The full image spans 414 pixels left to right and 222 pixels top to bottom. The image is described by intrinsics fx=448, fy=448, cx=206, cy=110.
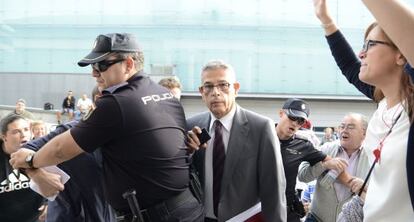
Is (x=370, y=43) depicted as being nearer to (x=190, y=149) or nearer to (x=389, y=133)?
(x=389, y=133)

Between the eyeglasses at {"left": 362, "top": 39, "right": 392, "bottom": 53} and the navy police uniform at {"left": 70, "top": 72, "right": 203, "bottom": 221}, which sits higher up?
the eyeglasses at {"left": 362, "top": 39, "right": 392, "bottom": 53}

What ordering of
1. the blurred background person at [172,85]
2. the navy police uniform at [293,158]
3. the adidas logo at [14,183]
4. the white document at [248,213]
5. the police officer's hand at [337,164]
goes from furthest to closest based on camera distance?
1. the blurred background person at [172,85]
2. the navy police uniform at [293,158]
3. the police officer's hand at [337,164]
4. the adidas logo at [14,183]
5. the white document at [248,213]

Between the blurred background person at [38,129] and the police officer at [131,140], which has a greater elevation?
the police officer at [131,140]

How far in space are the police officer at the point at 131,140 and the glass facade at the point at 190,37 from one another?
1736 centimetres

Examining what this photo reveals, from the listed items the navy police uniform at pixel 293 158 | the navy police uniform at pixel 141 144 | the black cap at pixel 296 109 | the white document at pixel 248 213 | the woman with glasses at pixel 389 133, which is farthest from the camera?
the black cap at pixel 296 109

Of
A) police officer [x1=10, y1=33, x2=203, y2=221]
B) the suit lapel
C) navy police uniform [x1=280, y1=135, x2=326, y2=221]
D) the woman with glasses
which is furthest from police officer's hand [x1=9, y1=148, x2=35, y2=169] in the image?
navy police uniform [x1=280, y1=135, x2=326, y2=221]

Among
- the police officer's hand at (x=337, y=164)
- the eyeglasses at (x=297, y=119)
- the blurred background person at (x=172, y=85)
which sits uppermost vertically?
the blurred background person at (x=172, y=85)

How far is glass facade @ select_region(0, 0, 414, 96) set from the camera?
20.0 metres

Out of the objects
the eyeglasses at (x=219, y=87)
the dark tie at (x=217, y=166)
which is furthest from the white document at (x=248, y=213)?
the eyeglasses at (x=219, y=87)

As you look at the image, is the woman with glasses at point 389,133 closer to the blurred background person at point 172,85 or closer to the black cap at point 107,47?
the black cap at point 107,47

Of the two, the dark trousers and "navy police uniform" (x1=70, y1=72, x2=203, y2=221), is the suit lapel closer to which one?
the dark trousers

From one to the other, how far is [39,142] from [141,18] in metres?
18.7

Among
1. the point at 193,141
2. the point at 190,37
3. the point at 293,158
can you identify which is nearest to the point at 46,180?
the point at 193,141

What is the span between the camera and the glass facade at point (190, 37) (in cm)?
2005
